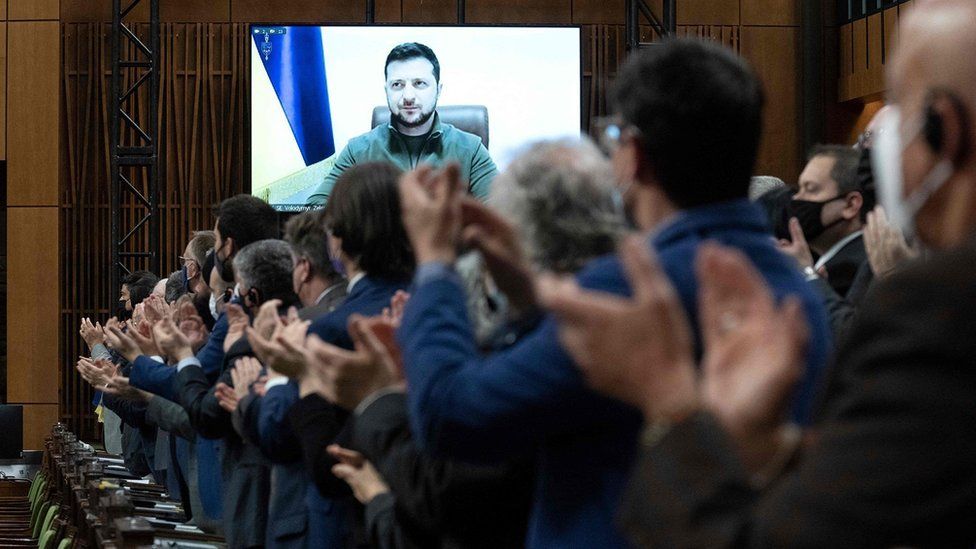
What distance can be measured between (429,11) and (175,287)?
5.98 m

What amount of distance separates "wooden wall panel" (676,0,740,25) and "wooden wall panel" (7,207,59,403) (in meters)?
5.76

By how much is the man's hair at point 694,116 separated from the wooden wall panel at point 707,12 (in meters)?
11.2

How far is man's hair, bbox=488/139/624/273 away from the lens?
1835mm

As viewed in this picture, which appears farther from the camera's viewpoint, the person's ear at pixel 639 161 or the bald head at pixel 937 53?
the person's ear at pixel 639 161

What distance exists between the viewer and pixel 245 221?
4992 millimetres

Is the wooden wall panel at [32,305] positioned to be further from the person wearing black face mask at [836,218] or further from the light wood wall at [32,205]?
the person wearing black face mask at [836,218]

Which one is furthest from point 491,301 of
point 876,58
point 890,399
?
point 876,58

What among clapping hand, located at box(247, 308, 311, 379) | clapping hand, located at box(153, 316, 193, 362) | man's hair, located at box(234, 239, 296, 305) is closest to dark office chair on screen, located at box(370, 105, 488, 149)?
clapping hand, located at box(153, 316, 193, 362)

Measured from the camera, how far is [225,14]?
40.9 ft

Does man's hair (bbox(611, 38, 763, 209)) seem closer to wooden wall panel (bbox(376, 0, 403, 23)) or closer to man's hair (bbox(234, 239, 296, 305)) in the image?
man's hair (bbox(234, 239, 296, 305))

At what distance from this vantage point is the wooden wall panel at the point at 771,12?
1260 centimetres

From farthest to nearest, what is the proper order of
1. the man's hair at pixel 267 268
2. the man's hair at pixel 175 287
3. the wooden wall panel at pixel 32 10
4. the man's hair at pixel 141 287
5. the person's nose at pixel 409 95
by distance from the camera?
the wooden wall panel at pixel 32 10 → the person's nose at pixel 409 95 → the man's hair at pixel 141 287 → the man's hair at pixel 175 287 → the man's hair at pixel 267 268

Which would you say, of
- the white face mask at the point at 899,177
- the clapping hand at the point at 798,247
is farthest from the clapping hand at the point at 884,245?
the white face mask at the point at 899,177

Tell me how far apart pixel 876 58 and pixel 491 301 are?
999 centimetres
